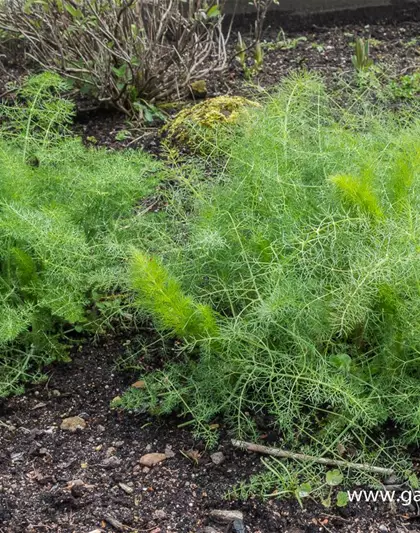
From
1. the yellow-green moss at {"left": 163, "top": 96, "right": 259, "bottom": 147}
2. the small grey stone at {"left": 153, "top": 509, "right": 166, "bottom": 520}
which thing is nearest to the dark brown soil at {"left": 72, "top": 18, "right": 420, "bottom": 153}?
the yellow-green moss at {"left": 163, "top": 96, "right": 259, "bottom": 147}

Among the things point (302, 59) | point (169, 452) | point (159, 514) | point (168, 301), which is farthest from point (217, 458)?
point (302, 59)

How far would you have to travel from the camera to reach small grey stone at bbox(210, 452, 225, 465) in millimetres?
2543

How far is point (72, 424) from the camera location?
108 inches

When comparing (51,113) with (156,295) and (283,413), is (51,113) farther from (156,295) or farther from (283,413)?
(283,413)

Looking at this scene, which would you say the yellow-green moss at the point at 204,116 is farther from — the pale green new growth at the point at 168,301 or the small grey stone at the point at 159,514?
the small grey stone at the point at 159,514

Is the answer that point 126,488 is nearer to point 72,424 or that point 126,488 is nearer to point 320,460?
point 72,424

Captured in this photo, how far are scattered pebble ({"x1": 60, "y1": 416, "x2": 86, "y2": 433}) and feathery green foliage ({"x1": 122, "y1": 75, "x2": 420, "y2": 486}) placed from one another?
16 centimetres

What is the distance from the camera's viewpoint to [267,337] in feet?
8.26

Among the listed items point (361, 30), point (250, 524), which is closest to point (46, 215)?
point (250, 524)

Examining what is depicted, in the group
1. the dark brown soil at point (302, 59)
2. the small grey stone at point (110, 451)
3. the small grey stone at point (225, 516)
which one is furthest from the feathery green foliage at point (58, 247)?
the dark brown soil at point (302, 59)

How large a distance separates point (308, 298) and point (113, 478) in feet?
2.66

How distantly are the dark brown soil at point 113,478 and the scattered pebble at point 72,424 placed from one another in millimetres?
16

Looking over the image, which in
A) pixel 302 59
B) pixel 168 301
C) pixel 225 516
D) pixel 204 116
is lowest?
pixel 225 516

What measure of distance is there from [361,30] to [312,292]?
403 cm
